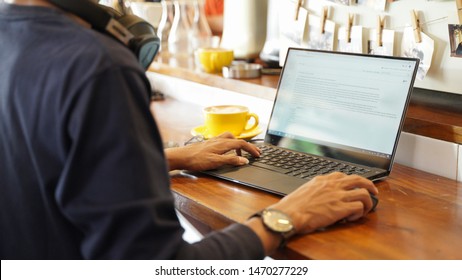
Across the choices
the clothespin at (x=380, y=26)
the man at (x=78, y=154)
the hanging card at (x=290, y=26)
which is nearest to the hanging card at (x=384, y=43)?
the clothespin at (x=380, y=26)

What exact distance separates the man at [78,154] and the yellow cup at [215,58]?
3.32ft

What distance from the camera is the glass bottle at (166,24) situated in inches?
90.5

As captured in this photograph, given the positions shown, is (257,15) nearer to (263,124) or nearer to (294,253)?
(263,124)

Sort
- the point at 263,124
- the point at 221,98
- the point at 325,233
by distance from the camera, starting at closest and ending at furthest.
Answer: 1. the point at 325,233
2. the point at 263,124
3. the point at 221,98

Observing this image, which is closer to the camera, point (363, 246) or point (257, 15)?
point (363, 246)

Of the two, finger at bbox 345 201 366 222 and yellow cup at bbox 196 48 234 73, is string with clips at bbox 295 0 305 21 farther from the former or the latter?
finger at bbox 345 201 366 222

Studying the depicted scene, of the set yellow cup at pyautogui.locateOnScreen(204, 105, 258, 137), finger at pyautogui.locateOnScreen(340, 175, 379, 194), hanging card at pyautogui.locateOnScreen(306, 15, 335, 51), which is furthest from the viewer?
hanging card at pyautogui.locateOnScreen(306, 15, 335, 51)

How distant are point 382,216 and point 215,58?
3.16ft

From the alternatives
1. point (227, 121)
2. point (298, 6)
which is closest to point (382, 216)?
point (227, 121)

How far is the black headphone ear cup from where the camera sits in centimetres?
81

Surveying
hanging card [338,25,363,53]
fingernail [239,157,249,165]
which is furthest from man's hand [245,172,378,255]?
hanging card [338,25,363,53]
